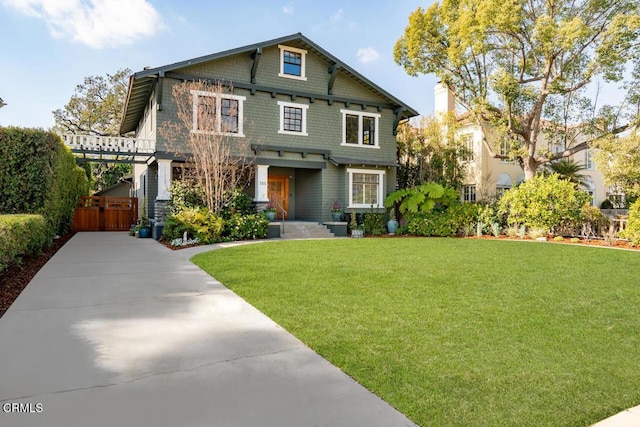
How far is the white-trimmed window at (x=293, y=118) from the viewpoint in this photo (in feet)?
55.9

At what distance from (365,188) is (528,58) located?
9.21m

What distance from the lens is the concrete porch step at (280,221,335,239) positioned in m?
16.0

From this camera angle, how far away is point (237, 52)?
51.0 ft

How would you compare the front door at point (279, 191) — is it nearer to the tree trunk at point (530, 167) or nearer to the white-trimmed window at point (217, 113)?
the white-trimmed window at point (217, 113)

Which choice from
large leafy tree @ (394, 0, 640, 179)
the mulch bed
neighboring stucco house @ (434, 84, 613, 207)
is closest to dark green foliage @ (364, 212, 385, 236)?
large leafy tree @ (394, 0, 640, 179)

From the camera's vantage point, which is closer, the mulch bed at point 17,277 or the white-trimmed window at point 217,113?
the mulch bed at point 17,277

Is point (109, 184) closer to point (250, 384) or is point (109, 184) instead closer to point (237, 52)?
point (237, 52)

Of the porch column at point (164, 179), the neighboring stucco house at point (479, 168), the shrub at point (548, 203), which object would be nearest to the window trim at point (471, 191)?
the neighboring stucco house at point (479, 168)

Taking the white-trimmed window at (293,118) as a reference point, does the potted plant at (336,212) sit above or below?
below

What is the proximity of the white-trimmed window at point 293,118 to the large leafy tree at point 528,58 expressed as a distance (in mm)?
6169

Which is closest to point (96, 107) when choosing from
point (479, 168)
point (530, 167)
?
point (479, 168)

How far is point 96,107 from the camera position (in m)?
32.4

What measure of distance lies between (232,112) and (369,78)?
266 inches

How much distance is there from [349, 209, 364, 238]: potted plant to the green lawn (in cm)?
749
